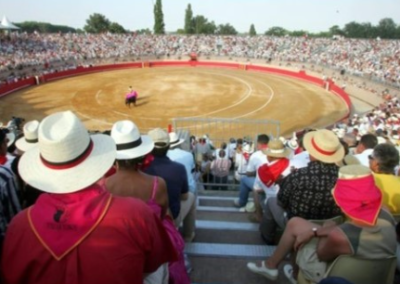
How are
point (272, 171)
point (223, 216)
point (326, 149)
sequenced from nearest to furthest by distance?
point (326, 149) < point (272, 171) < point (223, 216)

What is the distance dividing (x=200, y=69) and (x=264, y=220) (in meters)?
39.4

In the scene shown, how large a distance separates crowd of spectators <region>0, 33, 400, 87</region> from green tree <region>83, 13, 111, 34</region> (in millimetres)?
37165

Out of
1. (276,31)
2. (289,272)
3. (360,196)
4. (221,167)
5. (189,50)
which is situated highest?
(360,196)

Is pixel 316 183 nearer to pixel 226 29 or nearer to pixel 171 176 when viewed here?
pixel 171 176

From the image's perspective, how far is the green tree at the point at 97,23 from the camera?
89.0 meters

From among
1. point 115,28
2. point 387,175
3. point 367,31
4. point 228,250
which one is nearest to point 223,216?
point 228,250

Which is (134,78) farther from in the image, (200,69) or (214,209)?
(214,209)

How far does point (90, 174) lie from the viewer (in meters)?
1.97

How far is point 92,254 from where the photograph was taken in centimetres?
182

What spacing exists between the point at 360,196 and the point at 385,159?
4.70ft

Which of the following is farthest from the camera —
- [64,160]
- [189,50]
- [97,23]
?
[97,23]

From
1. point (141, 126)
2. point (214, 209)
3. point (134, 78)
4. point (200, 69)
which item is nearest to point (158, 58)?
point (200, 69)

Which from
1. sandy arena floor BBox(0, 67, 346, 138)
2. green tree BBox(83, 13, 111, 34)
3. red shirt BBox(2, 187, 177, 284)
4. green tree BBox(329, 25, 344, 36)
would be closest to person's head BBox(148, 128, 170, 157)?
red shirt BBox(2, 187, 177, 284)

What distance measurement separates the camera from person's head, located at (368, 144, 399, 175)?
3.80 meters
